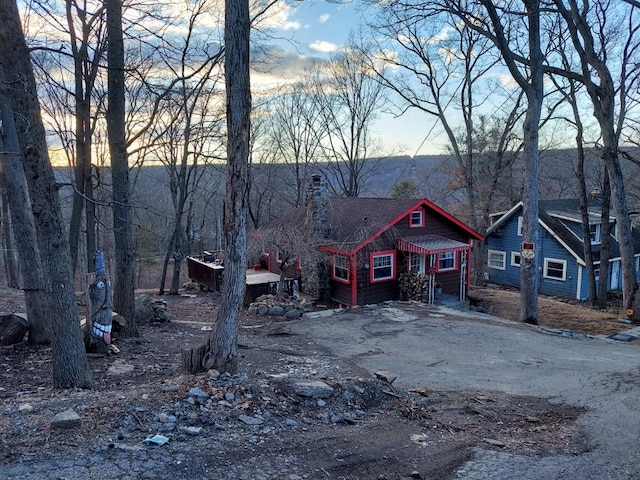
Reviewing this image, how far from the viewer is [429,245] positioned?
16.8 meters

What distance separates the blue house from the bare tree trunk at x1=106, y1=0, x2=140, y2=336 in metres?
18.1

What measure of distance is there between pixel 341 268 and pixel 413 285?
2.68 metres

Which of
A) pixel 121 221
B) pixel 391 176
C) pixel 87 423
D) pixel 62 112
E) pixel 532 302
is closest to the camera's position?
pixel 87 423

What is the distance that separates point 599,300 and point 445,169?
490 inches

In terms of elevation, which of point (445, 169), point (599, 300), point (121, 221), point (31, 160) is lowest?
point (599, 300)

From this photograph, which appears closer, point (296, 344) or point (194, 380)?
point (194, 380)

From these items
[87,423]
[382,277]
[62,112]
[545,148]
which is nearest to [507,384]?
[87,423]

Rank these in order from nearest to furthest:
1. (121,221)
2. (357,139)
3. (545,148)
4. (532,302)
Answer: (121,221) → (532,302) → (545,148) → (357,139)

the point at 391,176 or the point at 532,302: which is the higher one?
the point at 391,176

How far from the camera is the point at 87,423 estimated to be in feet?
13.5

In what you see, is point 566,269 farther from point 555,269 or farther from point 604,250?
point 604,250

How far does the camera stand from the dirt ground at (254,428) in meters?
3.61

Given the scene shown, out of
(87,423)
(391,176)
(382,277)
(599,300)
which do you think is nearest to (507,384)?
(87,423)

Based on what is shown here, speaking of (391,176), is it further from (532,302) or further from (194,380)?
(194,380)
